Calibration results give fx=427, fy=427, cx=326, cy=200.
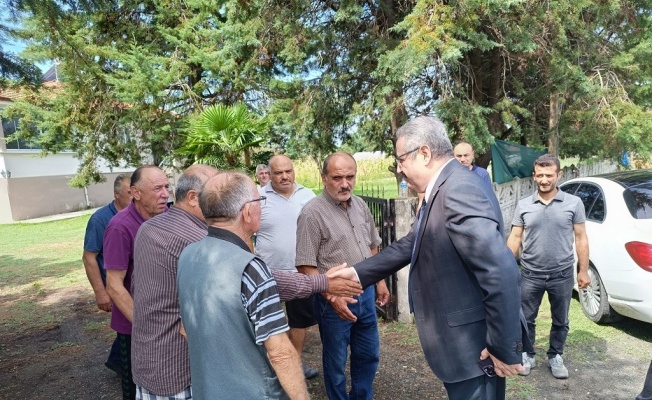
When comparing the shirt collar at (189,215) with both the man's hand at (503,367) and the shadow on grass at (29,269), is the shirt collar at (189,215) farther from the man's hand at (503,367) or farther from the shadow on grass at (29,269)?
the shadow on grass at (29,269)

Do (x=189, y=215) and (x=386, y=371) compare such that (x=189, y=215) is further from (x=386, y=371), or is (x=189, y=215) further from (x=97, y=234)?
(x=386, y=371)

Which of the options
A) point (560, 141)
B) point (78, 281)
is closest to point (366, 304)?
point (78, 281)

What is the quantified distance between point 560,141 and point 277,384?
397 inches

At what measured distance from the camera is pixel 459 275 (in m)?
1.91

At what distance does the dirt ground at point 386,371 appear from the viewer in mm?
3551

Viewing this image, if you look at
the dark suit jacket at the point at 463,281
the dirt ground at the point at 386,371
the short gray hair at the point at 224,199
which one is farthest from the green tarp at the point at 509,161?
the short gray hair at the point at 224,199

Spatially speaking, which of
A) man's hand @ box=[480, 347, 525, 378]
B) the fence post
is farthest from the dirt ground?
man's hand @ box=[480, 347, 525, 378]

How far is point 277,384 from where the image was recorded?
1719 mm

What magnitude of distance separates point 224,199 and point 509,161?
770 centimetres

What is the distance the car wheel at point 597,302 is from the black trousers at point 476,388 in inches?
126

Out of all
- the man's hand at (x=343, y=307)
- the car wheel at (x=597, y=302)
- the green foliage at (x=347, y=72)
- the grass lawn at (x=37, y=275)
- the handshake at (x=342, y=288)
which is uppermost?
the green foliage at (x=347, y=72)

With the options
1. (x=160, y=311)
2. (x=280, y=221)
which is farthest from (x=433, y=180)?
(x=280, y=221)

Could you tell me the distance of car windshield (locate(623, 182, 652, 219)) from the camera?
4.07 metres

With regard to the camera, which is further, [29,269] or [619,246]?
[29,269]
